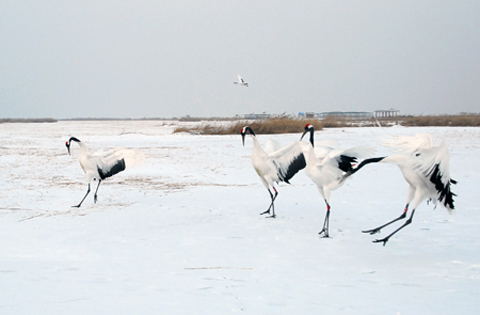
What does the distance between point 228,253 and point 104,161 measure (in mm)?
4317

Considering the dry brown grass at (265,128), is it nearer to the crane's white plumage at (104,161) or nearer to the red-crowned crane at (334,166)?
the crane's white plumage at (104,161)

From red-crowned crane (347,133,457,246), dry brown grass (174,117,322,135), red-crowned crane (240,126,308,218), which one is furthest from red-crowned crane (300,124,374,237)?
dry brown grass (174,117,322,135)

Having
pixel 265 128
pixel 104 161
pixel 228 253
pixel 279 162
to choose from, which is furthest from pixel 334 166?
pixel 265 128

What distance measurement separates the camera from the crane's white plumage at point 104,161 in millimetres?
7981

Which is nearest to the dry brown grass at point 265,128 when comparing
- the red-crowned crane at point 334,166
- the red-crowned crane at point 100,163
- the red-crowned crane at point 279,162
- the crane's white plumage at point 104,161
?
the crane's white plumage at point 104,161

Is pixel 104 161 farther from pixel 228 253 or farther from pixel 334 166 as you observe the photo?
pixel 334 166

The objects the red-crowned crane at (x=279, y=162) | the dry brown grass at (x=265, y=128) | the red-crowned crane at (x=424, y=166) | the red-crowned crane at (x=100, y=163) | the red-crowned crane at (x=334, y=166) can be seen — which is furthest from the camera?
the dry brown grass at (x=265, y=128)

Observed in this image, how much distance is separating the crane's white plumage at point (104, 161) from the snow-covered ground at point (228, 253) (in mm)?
481

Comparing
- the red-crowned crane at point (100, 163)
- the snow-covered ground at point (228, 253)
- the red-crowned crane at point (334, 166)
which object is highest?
the red-crowned crane at point (334, 166)

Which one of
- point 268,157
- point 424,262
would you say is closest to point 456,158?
point 268,157

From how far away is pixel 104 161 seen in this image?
8039 mm

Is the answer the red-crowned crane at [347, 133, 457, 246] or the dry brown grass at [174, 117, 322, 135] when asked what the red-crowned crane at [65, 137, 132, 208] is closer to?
the red-crowned crane at [347, 133, 457, 246]

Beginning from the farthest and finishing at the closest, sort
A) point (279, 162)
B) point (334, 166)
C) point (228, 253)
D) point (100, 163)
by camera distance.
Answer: point (100, 163) → point (279, 162) → point (334, 166) → point (228, 253)

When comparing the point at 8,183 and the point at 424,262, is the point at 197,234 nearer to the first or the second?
the point at 424,262
